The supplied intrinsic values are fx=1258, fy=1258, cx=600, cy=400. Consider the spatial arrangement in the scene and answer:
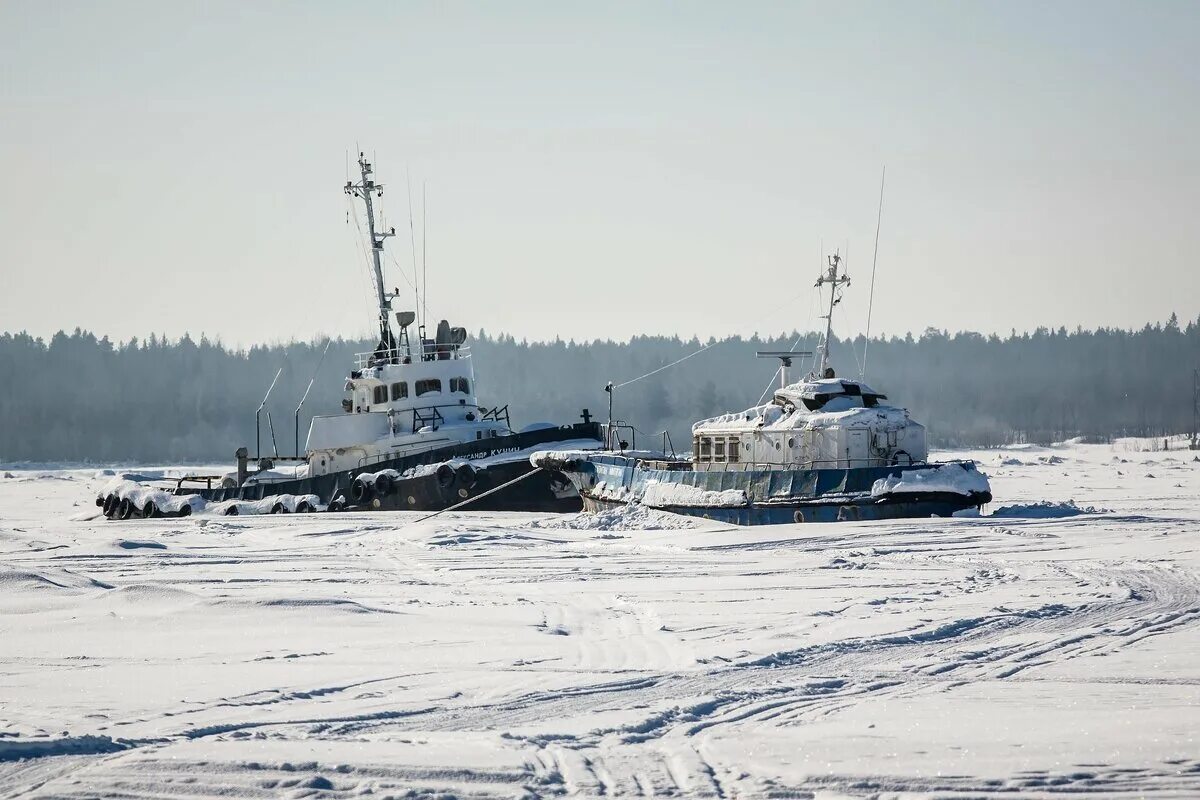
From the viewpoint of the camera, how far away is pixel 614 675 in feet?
32.9

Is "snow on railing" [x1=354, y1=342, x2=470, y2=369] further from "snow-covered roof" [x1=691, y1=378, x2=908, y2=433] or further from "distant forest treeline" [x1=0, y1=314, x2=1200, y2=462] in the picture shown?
"distant forest treeline" [x1=0, y1=314, x2=1200, y2=462]

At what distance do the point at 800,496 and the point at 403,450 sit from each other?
45.3ft

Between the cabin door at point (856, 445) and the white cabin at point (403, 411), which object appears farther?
the white cabin at point (403, 411)

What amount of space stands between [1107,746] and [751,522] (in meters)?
19.3

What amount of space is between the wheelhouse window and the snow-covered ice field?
54.1ft

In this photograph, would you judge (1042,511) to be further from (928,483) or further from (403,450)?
(403,450)

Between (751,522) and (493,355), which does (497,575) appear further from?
(493,355)

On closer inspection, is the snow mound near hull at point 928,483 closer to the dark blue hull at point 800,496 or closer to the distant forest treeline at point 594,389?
the dark blue hull at point 800,496

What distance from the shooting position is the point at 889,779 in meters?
7.14

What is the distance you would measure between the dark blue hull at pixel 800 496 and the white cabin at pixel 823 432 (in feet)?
1.97

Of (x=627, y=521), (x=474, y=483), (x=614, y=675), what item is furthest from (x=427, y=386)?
(x=614, y=675)

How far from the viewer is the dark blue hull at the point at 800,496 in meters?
26.0

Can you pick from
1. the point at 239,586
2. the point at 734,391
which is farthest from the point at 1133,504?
the point at 734,391

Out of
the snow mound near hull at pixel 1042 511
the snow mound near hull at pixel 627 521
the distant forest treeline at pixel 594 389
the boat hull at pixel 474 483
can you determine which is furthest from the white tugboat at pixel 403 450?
the distant forest treeline at pixel 594 389
